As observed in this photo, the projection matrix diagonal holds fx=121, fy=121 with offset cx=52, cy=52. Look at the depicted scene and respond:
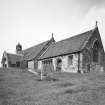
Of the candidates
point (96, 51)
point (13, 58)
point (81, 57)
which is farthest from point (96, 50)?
point (13, 58)

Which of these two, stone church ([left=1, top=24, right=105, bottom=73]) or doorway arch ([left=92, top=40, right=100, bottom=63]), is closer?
stone church ([left=1, top=24, right=105, bottom=73])

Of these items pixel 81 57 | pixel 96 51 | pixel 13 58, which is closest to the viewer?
pixel 81 57

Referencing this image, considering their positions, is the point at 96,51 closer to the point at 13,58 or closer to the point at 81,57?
the point at 81,57

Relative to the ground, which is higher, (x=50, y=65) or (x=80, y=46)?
(x=80, y=46)

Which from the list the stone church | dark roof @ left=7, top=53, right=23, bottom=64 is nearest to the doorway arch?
the stone church

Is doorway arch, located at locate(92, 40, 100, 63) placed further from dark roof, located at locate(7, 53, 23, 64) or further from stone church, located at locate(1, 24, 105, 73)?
dark roof, located at locate(7, 53, 23, 64)

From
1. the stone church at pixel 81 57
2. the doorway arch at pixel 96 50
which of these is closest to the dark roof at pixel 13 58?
the stone church at pixel 81 57

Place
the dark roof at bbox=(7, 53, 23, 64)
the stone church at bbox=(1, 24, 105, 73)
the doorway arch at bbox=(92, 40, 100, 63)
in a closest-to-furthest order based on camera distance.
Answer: the stone church at bbox=(1, 24, 105, 73) → the doorway arch at bbox=(92, 40, 100, 63) → the dark roof at bbox=(7, 53, 23, 64)

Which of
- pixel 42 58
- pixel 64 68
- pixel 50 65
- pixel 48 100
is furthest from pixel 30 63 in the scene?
pixel 48 100

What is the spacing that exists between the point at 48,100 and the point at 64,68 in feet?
56.5

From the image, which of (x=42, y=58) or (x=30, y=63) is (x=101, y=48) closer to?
(x=42, y=58)

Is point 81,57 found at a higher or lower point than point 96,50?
lower

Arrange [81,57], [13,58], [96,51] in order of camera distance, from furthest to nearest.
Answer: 1. [13,58]
2. [96,51]
3. [81,57]

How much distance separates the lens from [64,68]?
2514 centimetres
